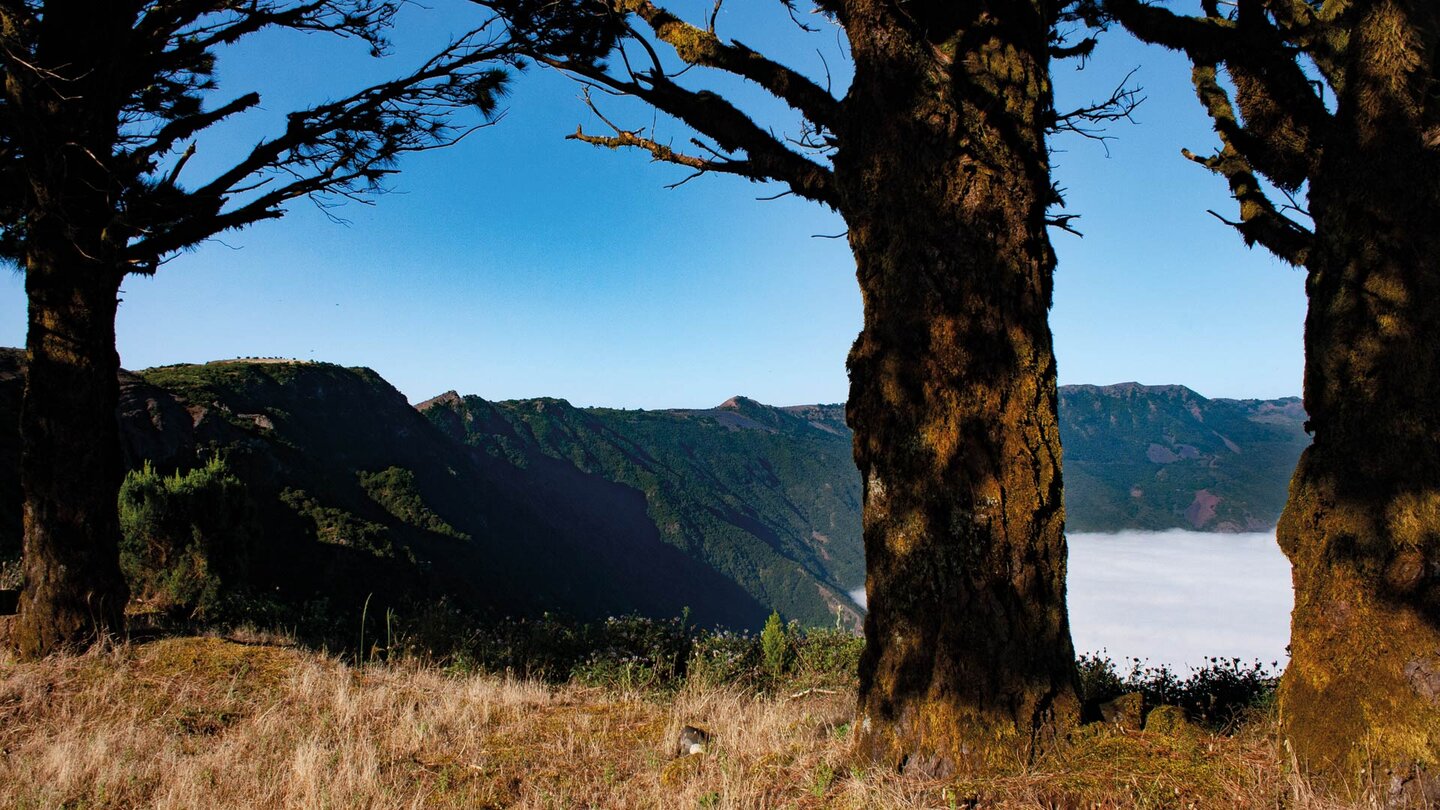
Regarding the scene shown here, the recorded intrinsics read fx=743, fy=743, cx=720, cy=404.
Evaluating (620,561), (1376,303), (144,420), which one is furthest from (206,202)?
(620,561)

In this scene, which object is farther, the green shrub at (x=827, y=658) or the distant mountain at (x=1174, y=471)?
the distant mountain at (x=1174, y=471)

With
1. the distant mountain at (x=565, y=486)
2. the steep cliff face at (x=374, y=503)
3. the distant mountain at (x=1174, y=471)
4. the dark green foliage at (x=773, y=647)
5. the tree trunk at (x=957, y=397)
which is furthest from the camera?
the distant mountain at (x=1174, y=471)

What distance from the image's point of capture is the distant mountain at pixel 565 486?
29000 mm

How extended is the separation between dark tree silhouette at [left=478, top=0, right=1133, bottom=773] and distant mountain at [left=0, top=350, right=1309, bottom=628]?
5.05ft

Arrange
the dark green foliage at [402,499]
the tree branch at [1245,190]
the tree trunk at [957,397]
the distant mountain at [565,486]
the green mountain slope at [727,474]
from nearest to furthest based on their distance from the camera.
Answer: the tree trunk at [957,397] < the tree branch at [1245,190] < the distant mountain at [565,486] < the dark green foliage at [402,499] < the green mountain slope at [727,474]

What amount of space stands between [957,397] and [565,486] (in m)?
101

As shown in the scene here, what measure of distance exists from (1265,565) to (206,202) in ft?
550

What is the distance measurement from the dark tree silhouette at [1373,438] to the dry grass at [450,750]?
33cm

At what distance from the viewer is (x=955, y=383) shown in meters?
2.94

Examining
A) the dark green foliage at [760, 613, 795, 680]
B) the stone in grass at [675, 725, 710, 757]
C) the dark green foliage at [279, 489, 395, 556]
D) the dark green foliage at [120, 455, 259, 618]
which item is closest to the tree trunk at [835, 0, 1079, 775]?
the stone in grass at [675, 725, 710, 757]

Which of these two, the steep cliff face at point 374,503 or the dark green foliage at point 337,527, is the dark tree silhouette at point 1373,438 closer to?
the steep cliff face at point 374,503

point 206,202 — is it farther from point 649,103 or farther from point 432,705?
point 432,705

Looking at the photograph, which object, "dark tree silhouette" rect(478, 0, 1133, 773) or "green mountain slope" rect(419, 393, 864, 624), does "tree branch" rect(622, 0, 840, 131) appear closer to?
"dark tree silhouette" rect(478, 0, 1133, 773)

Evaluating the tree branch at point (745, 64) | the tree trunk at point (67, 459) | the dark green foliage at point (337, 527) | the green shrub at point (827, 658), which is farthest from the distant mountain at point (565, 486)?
the tree trunk at point (67, 459)
